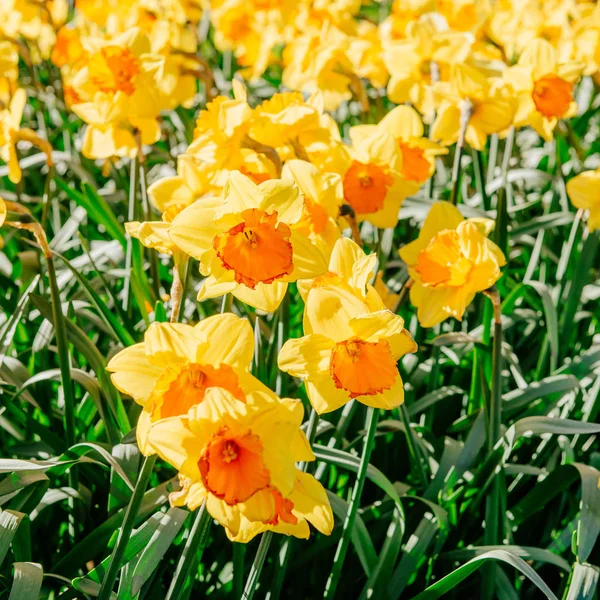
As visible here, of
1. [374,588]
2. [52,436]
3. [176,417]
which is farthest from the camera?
[52,436]

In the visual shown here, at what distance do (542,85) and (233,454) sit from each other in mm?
1714

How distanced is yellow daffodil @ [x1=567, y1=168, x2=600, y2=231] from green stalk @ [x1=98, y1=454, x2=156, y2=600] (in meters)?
1.40

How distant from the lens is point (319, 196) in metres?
1.51

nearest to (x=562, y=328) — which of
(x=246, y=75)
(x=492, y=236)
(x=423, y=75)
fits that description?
(x=492, y=236)

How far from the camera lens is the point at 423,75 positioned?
2.62 meters

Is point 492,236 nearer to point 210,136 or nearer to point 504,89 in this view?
point 504,89

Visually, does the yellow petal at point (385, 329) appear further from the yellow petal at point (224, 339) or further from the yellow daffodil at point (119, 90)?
the yellow daffodil at point (119, 90)

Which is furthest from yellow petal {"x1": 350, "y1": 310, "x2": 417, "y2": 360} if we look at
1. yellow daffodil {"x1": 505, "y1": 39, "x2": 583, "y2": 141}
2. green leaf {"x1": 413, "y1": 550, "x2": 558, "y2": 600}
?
yellow daffodil {"x1": 505, "y1": 39, "x2": 583, "y2": 141}

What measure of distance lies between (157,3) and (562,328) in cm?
Answer: 266

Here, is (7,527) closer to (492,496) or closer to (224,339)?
(224,339)

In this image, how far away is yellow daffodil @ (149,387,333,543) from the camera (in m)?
0.99

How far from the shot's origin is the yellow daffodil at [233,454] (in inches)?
38.8

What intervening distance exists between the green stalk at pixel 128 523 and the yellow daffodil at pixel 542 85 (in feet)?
5.35

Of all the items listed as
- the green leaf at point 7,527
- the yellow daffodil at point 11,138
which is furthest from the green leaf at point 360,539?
the yellow daffodil at point 11,138
